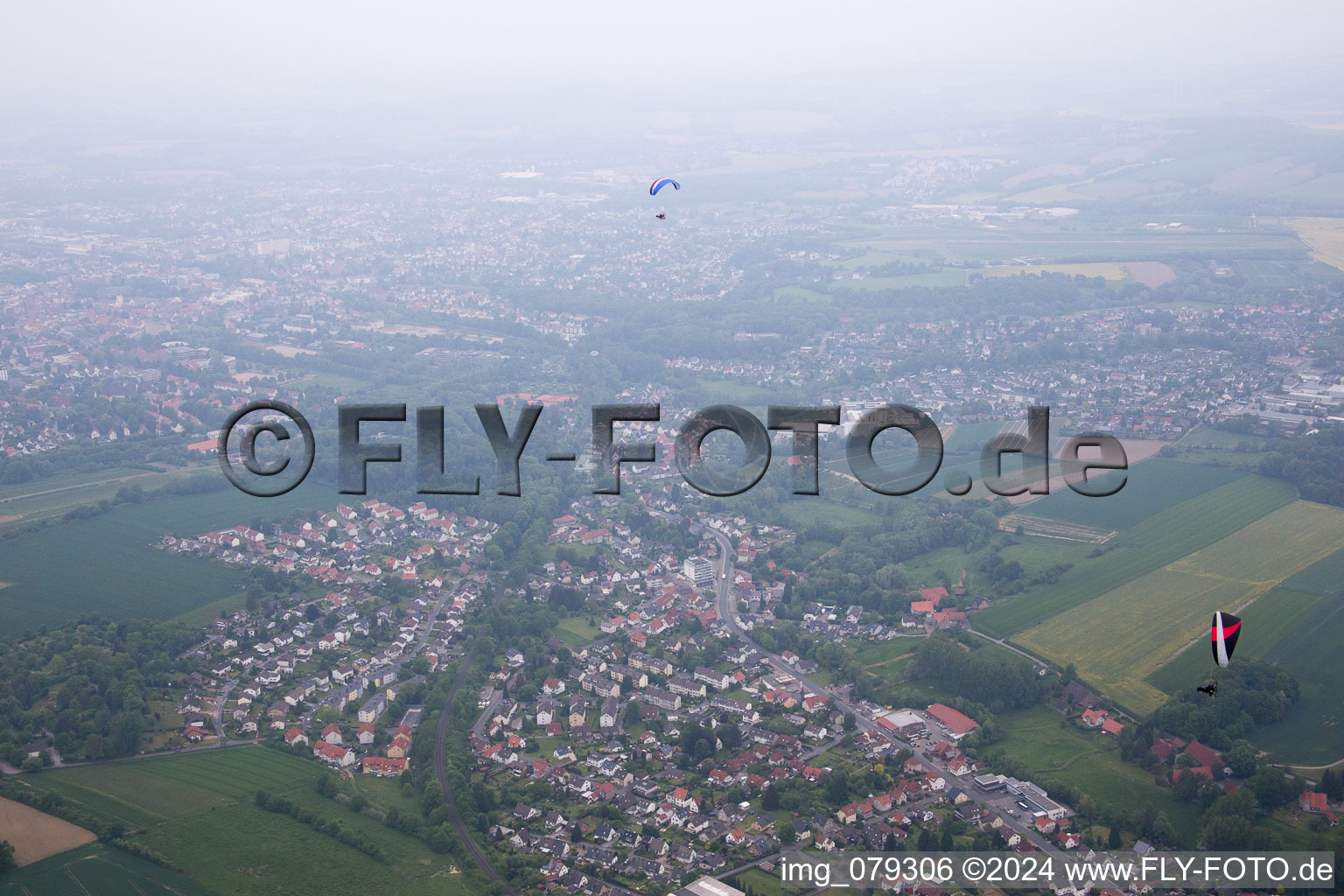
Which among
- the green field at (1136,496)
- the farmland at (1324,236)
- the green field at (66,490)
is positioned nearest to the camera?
the green field at (1136,496)

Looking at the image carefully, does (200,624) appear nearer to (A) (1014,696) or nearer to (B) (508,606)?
(B) (508,606)

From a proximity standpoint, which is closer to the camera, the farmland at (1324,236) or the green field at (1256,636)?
the green field at (1256,636)

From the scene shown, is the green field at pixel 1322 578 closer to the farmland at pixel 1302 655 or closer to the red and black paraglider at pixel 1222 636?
the farmland at pixel 1302 655

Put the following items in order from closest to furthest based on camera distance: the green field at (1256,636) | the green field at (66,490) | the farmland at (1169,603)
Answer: the green field at (1256,636)
the farmland at (1169,603)
the green field at (66,490)

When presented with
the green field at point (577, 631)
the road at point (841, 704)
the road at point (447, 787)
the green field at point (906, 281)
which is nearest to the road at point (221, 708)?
the road at point (447, 787)

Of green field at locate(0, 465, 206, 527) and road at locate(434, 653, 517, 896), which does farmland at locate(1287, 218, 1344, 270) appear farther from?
green field at locate(0, 465, 206, 527)

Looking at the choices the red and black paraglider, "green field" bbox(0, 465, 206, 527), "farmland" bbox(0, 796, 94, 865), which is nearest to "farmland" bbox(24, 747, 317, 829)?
"farmland" bbox(0, 796, 94, 865)
